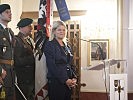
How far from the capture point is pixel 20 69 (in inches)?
103

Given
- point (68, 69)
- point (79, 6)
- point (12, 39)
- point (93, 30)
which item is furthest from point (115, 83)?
point (79, 6)

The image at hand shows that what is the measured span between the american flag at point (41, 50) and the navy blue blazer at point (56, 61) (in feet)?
0.78

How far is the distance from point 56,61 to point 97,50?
6.00 feet

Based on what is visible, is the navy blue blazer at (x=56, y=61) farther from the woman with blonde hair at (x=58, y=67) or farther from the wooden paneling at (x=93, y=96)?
the wooden paneling at (x=93, y=96)

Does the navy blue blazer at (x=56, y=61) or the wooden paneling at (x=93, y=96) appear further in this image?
the wooden paneling at (x=93, y=96)

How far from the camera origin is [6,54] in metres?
2.31

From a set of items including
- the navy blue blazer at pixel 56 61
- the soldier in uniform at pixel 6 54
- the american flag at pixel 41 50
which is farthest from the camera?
the american flag at pixel 41 50

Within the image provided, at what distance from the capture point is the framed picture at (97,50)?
166 inches

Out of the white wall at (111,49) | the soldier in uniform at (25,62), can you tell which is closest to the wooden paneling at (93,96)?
the white wall at (111,49)

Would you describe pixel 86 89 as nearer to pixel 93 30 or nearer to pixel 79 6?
pixel 93 30

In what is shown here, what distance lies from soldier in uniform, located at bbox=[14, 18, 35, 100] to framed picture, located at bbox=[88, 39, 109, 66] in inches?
64.2

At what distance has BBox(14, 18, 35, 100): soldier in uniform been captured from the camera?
8.51ft

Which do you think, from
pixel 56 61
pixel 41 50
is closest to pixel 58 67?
pixel 56 61

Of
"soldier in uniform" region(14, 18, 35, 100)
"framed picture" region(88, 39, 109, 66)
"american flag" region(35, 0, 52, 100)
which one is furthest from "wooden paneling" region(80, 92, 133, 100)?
"soldier in uniform" region(14, 18, 35, 100)
